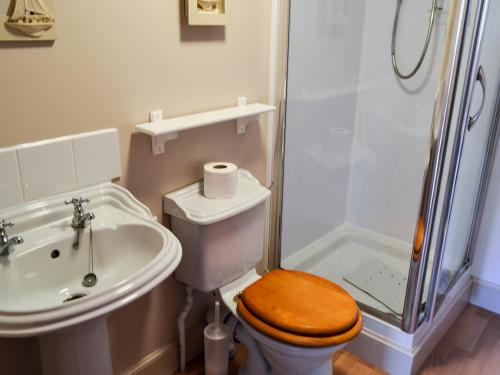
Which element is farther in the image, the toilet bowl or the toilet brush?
the toilet brush

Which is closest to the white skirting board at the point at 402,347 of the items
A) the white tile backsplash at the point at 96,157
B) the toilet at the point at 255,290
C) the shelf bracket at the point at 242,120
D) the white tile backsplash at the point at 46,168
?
the toilet at the point at 255,290

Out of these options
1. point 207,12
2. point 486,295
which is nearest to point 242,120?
point 207,12

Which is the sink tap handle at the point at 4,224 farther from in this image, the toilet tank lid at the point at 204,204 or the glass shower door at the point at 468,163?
the glass shower door at the point at 468,163

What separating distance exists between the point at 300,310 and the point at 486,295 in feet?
4.65

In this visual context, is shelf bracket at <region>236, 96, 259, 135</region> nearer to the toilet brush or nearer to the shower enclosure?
the shower enclosure

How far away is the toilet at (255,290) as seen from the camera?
1446mm

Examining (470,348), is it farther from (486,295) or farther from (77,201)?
(77,201)

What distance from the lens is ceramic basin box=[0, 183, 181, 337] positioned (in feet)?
3.24

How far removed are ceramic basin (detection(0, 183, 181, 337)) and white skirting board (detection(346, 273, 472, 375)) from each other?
1.13 meters

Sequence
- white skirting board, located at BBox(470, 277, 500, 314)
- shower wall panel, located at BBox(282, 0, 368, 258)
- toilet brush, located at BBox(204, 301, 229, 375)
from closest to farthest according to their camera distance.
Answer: toilet brush, located at BBox(204, 301, 229, 375), shower wall panel, located at BBox(282, 0, 368, 258), white skirting board, located at BBox(470, 277, 500, 314)

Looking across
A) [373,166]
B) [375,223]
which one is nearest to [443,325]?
[375,223]

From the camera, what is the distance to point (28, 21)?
1.13 m

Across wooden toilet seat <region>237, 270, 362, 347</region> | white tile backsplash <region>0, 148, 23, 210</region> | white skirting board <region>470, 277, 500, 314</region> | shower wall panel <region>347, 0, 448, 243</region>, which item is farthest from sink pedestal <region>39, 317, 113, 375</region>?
white skirting board <region>470, 277, 500, 314</region>

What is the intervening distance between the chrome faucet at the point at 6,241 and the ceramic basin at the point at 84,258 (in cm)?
2
